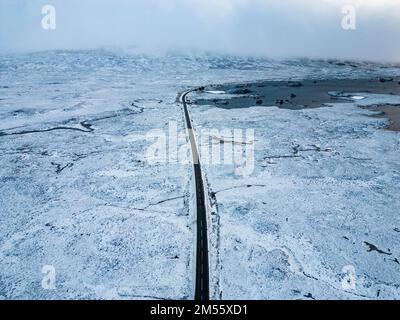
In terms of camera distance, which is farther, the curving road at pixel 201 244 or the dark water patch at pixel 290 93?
the dark water patch at pixel 290 93

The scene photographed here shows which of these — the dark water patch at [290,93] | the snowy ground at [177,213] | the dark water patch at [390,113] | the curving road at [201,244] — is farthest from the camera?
the dark water patch at [290,93]

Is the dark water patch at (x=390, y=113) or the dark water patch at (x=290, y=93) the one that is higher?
the dark water patch at (x=290, y=93)

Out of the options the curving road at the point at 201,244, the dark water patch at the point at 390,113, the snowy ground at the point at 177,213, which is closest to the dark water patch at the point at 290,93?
the dark water patch at the point at 390,113

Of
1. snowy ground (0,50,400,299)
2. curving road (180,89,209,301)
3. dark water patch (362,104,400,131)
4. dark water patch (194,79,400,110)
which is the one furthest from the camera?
dark water patch (194,79,400,110)

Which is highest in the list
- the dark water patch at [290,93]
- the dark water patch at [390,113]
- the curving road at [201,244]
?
the dark water patch at [290,93]

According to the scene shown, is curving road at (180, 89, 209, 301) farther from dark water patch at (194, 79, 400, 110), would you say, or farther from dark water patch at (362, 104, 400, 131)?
dark water patch at (194, 79, 400, 110)

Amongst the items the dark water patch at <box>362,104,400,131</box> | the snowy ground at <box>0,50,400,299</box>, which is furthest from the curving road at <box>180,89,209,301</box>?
the dark water patch at <box>362,104,400,131</box>

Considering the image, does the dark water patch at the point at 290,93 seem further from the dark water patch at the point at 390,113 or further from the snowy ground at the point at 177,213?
the snowy ground at the point at 177,213
